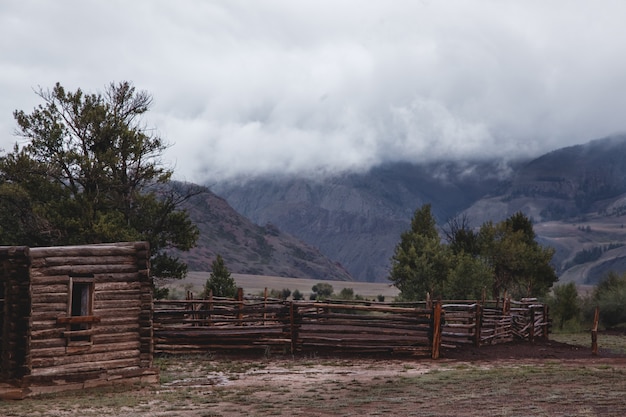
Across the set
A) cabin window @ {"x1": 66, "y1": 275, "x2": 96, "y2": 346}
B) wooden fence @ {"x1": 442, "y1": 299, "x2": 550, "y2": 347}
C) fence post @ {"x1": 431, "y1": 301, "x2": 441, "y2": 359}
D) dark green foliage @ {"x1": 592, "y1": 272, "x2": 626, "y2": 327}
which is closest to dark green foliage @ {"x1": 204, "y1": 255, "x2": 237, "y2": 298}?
wooden fence @ {"x1": 442, "y1": 299, "x2": 550, "y2": 347}

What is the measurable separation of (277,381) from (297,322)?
6.43 meters

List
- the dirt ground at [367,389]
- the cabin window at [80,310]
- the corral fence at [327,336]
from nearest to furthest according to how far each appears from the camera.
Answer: the dirt ground at [367,389]
the cabin window at [80,310]
the corral fence at [327,336]

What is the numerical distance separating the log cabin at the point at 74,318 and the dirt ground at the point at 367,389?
1.95 ft

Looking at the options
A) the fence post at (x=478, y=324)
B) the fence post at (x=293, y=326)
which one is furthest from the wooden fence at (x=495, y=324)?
the fence post at (x=293, y=326)

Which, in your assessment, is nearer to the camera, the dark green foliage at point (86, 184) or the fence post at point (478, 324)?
the fence post at point (478, 324)

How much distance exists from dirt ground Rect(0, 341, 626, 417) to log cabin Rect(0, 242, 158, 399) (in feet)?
1.95

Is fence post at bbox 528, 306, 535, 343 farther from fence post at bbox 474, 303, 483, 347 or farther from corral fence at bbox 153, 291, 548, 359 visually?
fence post at bbox 474, 303, 483, 347

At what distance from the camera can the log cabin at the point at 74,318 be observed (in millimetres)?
16562

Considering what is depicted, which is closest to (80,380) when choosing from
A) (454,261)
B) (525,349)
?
(525,349)

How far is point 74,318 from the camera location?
17.3 metres

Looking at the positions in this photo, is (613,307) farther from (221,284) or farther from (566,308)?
(221,284)

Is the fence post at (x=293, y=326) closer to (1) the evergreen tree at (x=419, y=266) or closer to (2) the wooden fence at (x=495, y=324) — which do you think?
(2) the wooden fence at (x=495, y=324)

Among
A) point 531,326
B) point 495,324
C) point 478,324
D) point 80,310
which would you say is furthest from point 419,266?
point 80,310

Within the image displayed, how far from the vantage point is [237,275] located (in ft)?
543
